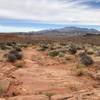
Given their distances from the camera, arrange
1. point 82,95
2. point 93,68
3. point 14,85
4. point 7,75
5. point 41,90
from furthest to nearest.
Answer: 1. point 93,68
2. point 7,75
3. point 14,85
4. point 41,90
5. point 82,95

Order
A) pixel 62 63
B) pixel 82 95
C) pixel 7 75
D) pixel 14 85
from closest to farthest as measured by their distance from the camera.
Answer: pixel 82 95 < pixel 14 85 < pixel 7 75 < pixel 62 63

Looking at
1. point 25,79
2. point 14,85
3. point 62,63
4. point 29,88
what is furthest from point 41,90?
point 62,63

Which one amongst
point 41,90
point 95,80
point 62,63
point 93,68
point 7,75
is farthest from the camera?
point 62,63

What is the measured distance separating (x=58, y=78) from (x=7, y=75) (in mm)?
3471

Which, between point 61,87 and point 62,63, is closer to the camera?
point 61,87

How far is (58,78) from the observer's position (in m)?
17.5

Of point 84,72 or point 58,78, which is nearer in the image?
point 58,78

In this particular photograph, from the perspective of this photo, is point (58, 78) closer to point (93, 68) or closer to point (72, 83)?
point (72, 83)

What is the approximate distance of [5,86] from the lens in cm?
1468

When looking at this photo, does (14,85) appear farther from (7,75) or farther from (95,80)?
(95,80)

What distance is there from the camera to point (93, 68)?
21.7m

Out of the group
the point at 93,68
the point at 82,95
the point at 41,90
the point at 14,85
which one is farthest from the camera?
the point at 93,68

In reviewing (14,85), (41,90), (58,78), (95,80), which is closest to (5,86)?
(14,85)

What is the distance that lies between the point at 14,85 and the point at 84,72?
5773 mm
